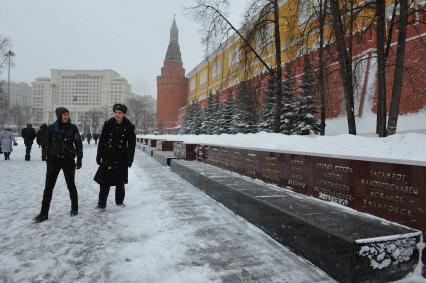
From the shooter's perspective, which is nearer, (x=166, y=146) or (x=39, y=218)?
(x=39, y=218)

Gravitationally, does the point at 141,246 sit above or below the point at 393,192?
below

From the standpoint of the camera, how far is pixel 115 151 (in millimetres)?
5633

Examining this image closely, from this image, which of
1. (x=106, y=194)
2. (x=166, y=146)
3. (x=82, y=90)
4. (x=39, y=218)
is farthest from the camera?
(x=82, y=90)

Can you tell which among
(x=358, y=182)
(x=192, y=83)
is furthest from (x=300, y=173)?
(x=192, y=83)

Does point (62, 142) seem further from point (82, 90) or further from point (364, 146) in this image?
point (82, 90)

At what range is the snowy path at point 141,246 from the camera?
3.10 meters

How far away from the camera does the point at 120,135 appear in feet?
18.6

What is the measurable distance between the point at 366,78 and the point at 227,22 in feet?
46.2

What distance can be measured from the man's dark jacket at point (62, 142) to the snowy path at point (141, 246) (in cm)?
98

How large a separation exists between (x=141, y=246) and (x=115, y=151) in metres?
2.23

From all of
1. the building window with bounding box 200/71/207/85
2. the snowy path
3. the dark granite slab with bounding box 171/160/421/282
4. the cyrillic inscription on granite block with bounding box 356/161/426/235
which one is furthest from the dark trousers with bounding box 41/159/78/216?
the building window with bounding box 200/71/207/85

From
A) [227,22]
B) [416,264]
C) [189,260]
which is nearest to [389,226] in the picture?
[416,264]

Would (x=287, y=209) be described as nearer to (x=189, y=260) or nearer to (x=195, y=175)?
(x=189, y=260)

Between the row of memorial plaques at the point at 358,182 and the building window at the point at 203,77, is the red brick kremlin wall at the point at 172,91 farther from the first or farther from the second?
the row of memorial plaques at the point at 358,182
